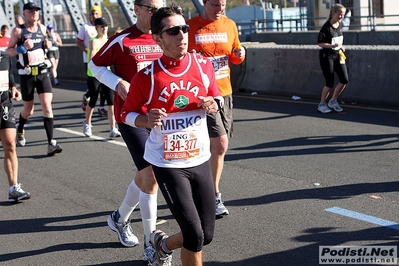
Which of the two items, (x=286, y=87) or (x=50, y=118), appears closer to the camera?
(x=50, y=118)

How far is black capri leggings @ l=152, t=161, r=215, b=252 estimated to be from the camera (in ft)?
14.9

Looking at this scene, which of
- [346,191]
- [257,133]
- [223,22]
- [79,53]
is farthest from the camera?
[79,53]

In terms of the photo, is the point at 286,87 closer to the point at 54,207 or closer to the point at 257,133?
the point at 257,133

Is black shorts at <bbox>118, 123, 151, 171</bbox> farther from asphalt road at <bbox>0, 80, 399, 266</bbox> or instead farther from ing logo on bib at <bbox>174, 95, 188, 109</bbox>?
ing logo on bib at <bbox>174, 95, 188, 109</bbox>

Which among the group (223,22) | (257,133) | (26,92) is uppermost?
(223,22)

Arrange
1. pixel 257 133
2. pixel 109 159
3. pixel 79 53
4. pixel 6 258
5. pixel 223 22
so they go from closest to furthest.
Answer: pixel 6 258 < pixel 223 22 < pixel 109 159 < pixel 257 133 < pixel 79 53

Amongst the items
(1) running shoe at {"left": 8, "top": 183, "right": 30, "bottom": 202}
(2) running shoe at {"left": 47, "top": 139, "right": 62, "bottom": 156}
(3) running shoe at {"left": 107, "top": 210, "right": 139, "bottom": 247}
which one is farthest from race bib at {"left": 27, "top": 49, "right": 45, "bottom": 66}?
(3) running shoe at {"left": 107, "top": 210, "right": 139, "bottom": 247}

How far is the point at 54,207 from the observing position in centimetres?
758

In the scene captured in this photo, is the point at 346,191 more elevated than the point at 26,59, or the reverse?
the point at 26,59

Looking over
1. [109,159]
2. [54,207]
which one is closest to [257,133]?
[109,159]

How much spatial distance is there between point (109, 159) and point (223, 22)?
363 centimetres

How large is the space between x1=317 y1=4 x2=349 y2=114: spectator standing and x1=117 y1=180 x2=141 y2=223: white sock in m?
7.15

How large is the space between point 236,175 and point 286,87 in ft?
22.2

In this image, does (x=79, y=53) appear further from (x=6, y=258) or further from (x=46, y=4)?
(x=6, y=258)
